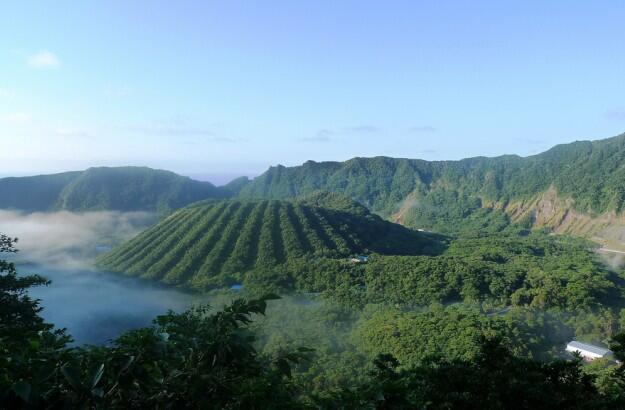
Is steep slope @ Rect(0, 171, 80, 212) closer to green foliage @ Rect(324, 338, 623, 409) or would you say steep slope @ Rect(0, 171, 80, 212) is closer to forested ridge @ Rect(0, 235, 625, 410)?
forested ridge @ Rect(0, 235, 625, 410)

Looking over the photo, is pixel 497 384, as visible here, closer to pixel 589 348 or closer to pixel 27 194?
pixel 589 348

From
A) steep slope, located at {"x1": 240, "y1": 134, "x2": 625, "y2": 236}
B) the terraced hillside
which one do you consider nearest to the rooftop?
the terraced hillside

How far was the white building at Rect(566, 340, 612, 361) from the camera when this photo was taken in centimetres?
4325

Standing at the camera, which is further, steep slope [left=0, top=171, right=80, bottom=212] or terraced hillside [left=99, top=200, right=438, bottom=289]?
steep slope [left=0, top=171, right=80, bottom=212]

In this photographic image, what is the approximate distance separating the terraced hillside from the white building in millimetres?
49476

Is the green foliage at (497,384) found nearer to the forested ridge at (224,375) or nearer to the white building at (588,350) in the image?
the forested ridge at (224,375)

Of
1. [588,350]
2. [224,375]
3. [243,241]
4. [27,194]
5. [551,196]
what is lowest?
[588,350]

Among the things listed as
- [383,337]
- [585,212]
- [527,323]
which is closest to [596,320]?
[527,323]

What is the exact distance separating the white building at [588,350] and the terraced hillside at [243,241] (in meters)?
49.5

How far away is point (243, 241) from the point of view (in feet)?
302

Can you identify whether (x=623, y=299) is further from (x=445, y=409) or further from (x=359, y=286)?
(x=445, y=409)

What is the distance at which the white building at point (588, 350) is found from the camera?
43250 mm

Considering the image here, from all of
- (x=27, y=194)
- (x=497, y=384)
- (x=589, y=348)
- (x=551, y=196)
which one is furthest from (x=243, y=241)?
(x=27, y=194)

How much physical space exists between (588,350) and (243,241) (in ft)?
220
